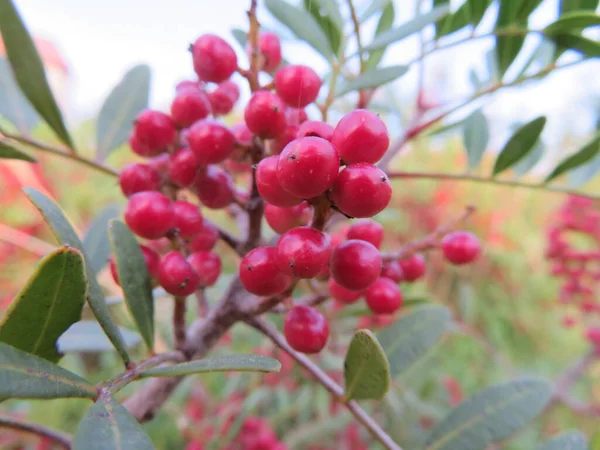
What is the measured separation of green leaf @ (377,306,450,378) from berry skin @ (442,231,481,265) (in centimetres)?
16

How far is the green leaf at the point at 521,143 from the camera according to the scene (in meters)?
0.67

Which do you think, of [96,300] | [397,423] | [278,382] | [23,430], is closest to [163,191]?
[96,300]

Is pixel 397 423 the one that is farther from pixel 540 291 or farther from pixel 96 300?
pixel 540 291

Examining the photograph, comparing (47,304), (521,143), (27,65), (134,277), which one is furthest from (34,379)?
(521,143)

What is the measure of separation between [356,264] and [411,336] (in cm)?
37

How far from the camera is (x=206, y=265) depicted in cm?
60

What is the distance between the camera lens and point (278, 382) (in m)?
1.51

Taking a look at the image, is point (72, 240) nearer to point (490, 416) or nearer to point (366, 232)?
point (366, 232)

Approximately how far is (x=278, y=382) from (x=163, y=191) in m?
1.03

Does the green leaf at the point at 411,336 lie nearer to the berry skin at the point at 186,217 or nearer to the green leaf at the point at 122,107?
the berry skin at the point at 186,217

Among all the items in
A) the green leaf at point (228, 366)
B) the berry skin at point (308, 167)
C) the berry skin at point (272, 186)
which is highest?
the berry skin at point (308, 167)

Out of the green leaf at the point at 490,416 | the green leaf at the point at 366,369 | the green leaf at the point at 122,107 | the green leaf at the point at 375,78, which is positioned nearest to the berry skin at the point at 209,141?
the green leaf at the point at 375,78

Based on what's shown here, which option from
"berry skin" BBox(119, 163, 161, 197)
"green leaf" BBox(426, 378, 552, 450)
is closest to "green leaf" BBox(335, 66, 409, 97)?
"berry skin" BBox(119, 163, 161, 197)

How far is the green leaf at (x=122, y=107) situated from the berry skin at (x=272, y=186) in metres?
0.52
